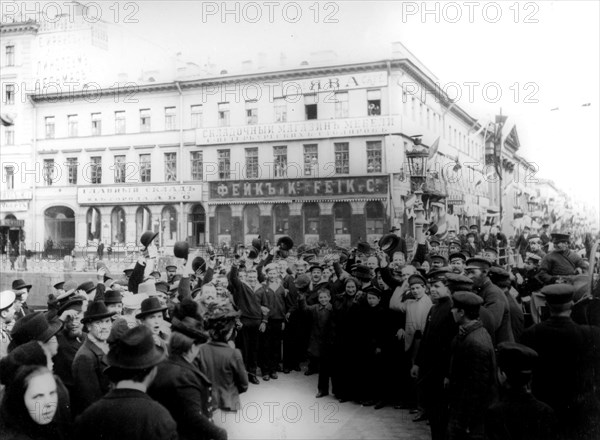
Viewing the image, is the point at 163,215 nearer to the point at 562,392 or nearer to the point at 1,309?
the point at 1,309

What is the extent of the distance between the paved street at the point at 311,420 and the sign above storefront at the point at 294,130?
8.54 ft

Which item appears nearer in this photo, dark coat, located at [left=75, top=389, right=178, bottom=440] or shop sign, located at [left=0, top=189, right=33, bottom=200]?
dark coat, located at [left=75, top=389, right=178, bottom=440]

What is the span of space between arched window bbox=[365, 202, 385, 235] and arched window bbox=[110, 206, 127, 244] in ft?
8.80

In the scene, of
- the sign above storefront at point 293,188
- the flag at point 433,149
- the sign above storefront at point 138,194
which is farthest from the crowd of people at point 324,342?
the flag at point 433,149

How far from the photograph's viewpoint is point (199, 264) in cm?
586

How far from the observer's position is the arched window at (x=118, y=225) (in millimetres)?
5843

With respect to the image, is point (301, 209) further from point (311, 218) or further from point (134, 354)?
point (134, 354)

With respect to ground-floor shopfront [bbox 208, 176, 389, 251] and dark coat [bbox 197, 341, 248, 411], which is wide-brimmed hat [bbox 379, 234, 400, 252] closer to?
ground-floor shopfront [bbox 208, 176, 389, 251]

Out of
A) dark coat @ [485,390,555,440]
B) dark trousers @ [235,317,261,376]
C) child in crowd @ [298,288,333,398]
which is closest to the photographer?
dark coat @ [485,390,555,440]

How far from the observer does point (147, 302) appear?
11.9 ft

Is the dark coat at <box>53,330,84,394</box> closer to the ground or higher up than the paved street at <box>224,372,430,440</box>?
higher up

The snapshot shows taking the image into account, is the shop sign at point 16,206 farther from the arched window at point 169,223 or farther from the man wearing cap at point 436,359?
the man wearing cap at point 436,359

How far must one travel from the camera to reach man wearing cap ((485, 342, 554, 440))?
8.61 feet

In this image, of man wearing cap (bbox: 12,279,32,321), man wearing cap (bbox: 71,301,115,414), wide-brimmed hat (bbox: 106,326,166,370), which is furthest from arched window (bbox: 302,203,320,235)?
wide-brimmed hat (bbox: 106,326,166,370)
